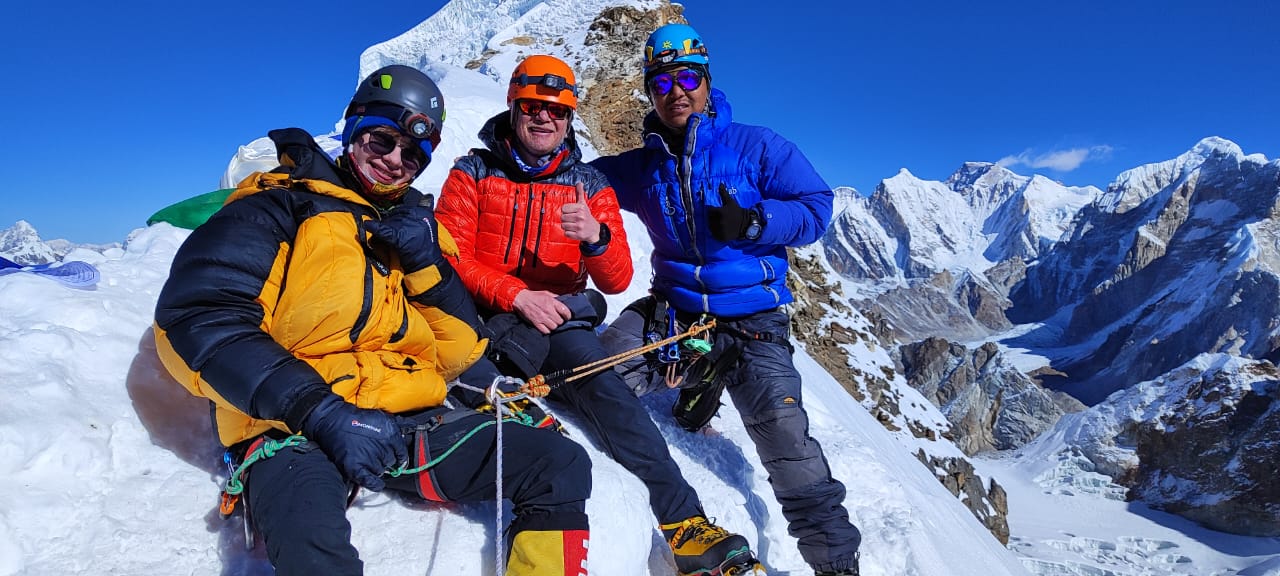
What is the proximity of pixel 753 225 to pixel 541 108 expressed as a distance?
1663 millimetres

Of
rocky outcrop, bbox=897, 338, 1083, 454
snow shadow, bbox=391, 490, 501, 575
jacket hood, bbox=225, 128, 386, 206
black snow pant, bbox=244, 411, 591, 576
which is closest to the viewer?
black snow pant, bbox=244, 411, 591, 576

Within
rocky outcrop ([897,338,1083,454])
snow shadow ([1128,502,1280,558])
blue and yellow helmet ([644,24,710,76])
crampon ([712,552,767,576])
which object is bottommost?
snow shadow ([1128,502,1280,558])

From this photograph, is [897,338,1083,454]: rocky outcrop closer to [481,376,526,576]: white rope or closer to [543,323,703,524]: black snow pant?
[543,323,703,524]: black snow pant

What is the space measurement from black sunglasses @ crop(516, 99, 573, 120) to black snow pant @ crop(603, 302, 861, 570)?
1.72 metres

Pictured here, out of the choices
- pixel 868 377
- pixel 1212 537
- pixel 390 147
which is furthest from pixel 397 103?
pixel 1212 537

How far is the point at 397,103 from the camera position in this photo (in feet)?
10.8

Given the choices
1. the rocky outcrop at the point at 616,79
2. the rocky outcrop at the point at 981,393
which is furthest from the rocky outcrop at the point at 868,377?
the rocky outcrop at the point at 981,393

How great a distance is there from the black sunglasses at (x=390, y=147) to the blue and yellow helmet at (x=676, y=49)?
2.11m

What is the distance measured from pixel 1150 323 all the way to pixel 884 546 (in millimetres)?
199494

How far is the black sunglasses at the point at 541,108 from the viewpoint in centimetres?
425

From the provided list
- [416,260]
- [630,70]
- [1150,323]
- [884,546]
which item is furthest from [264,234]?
[1150,323]

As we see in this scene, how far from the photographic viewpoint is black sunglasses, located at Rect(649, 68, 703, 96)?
4.69 meters

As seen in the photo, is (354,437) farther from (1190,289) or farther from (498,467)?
(1190,289)

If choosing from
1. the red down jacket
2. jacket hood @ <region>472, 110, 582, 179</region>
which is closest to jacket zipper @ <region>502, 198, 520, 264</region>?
the red down jacket
